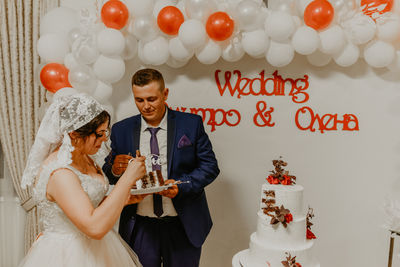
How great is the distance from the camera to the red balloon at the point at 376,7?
2.90m

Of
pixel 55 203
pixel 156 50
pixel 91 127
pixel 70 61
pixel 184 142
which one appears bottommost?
pixel 55 203

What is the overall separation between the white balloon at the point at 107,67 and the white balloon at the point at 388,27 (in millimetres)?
2005

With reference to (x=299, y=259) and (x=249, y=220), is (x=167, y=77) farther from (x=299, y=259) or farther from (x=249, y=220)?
(x=299, y=259)

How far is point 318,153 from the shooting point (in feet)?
11.4

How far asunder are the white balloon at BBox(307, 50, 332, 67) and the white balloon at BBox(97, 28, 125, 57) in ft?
5.08

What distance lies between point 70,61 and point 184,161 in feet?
4.00

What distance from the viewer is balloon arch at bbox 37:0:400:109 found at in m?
2.87

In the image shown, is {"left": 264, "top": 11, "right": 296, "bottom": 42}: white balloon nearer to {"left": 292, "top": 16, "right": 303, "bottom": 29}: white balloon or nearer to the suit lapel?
{"left": 292, "top": 16, "right": 303, "bottom": 29}: white balloon

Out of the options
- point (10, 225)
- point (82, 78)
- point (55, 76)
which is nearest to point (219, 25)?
point (82, 78)

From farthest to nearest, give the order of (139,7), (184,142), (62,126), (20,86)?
(20,86) → (139,7) → (184,142) → (62,126)

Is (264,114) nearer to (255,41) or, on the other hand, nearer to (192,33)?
(255,41)

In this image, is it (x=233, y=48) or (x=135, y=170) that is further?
(x=233, y=48)

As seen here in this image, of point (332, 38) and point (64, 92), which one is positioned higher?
point (332, 38)

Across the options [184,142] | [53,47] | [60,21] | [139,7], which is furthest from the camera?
[60,21]
